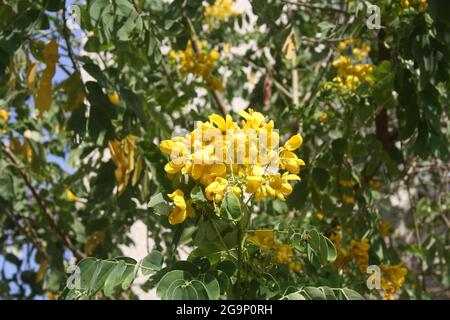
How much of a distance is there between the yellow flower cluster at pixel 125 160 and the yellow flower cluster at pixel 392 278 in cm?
80

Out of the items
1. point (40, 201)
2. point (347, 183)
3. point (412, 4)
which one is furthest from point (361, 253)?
point (40, 201)

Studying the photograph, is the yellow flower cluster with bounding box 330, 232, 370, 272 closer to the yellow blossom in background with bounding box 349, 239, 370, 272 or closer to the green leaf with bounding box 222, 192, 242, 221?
the yellow blossom in background with bounding box 349, 239, 370, 272

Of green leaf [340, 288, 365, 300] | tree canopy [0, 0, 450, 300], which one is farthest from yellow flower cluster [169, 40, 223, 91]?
green leaf [340, 288, 365, 300]

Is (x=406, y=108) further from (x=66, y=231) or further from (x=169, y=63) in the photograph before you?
(x=66, y=231)

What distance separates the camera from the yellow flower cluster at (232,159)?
126 centimetres

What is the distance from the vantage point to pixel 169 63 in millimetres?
3297

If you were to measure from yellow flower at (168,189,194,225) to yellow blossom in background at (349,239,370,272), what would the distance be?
1060 mm

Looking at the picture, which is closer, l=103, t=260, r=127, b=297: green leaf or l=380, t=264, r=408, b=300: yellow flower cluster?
l=103, t=260, r=127, b=297: green leaf

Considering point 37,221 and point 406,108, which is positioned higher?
point 406,108

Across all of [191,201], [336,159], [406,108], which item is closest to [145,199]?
[336,159]

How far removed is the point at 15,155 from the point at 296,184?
1346mm

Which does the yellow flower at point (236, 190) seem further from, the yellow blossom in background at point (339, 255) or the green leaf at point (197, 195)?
the yellow blossom in background at point (339, 255)

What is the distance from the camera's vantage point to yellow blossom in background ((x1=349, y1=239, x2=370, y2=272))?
225 cm

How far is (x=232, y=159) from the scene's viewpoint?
1.27 metres
